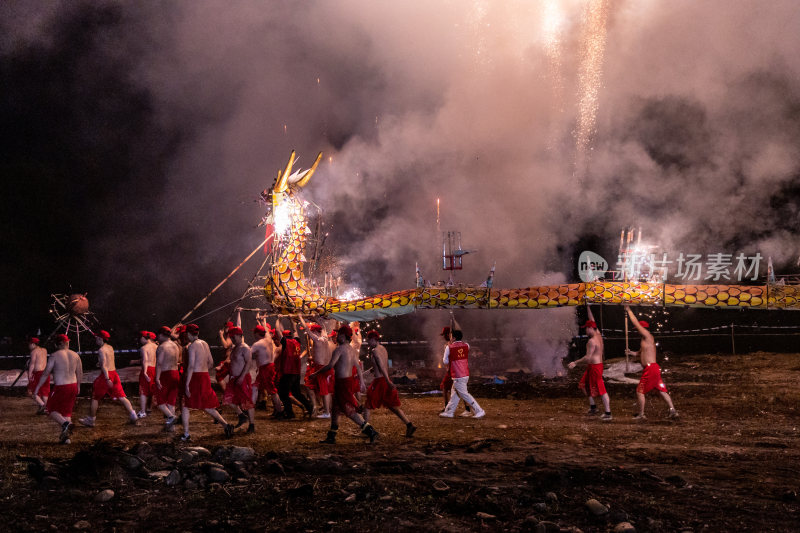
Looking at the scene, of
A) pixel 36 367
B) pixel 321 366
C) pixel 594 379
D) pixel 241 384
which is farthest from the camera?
pixel 36 367

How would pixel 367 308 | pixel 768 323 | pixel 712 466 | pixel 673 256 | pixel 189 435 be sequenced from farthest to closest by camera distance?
pixel 673 256 < pixel 768 323 < pixel 367 308 < pixel 189 435 < pixel 712 466

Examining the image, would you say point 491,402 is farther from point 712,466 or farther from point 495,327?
point 495,327

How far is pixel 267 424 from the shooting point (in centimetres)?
1033

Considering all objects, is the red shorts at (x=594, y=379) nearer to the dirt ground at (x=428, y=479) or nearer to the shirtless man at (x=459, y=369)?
the dirt ground at (x=428, y=479)

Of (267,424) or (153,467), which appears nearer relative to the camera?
(153,467)

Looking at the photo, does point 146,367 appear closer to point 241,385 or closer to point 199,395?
→ point 241,385

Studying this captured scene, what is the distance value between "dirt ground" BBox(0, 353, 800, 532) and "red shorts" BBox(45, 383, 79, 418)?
1.60 ft

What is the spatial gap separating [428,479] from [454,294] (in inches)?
272

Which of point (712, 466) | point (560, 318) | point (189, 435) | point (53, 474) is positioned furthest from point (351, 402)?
point (560, 318)

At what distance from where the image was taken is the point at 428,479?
19.0 ft

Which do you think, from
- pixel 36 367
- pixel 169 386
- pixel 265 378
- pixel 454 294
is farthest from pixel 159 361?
pixel 454 294

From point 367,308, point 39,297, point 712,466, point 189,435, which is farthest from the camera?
point 39,297

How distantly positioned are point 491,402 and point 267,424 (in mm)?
5596

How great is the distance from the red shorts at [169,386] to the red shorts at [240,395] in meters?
0.82
